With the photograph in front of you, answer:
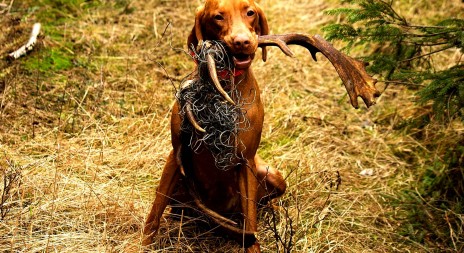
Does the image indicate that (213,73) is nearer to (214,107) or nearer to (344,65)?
(214,107)

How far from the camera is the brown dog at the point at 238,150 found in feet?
10.2

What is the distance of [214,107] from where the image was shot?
3.07 metres

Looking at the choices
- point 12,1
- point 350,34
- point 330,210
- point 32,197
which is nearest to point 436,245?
point 330,210

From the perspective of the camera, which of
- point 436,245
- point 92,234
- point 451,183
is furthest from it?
point 451,183

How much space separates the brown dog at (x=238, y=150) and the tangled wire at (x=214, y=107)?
0.07 m

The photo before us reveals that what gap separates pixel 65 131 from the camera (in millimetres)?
4770

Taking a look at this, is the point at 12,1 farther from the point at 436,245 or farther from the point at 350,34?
the point at 436,245

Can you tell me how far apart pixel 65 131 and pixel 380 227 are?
240 cm

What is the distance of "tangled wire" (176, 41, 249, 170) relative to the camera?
9.98ft

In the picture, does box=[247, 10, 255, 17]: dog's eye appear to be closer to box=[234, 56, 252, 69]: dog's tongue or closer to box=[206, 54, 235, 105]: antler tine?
box=[234, 56, 252, 69]: dog's tongue

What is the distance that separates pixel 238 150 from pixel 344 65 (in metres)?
0.69

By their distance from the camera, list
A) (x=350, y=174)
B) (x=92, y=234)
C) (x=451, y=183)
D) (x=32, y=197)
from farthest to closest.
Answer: (x=350, y=174), (x=451, y=183), (x=32, y=197), (x=92, y=234)

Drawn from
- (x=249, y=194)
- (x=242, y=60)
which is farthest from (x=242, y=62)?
(x=249, y=194)

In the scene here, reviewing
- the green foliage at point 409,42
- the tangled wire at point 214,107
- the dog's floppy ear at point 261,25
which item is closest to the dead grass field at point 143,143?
the tangled wire at point 214,107
